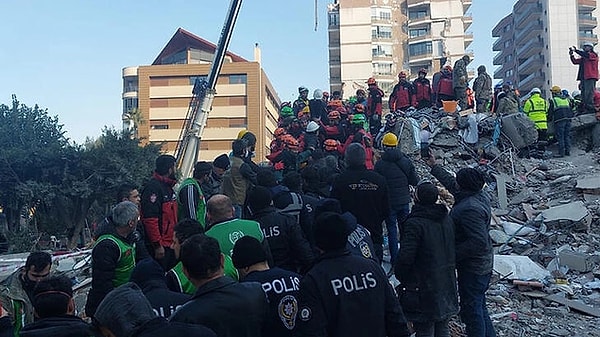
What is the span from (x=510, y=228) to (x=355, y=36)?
6670 centimetres

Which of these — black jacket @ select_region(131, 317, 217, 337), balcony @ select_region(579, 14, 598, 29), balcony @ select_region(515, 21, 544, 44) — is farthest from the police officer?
balcony @ select_region(579, 14, 598, 29)

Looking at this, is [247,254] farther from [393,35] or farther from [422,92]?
[393,35]

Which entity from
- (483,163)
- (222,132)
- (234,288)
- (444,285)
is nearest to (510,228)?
(483,163)

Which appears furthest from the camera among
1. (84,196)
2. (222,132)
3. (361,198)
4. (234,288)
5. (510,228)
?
(222,132)

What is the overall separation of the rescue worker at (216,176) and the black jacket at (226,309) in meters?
3.82

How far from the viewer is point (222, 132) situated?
222 feet

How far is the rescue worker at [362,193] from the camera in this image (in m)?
6.09

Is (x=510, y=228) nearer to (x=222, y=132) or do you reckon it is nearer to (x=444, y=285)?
(x=444, y=285)

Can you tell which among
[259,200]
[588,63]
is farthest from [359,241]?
[588,63]

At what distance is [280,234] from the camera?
4.64 meters

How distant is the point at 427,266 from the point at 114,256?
2.65 m

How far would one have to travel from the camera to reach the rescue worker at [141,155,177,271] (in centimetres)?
553

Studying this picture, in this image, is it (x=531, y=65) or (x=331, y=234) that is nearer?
(x=331, y=234)

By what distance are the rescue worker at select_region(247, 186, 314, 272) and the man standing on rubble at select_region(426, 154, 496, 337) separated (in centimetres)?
153
